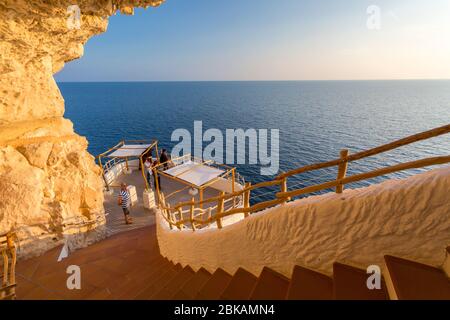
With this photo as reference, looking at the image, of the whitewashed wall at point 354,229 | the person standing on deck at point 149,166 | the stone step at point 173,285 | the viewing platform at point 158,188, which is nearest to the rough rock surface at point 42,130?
the viewing platform at point 158,188

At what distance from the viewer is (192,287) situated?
4383mm

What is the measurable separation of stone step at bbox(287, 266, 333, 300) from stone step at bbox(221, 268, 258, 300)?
2.62 feet

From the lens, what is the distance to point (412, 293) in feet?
6.95

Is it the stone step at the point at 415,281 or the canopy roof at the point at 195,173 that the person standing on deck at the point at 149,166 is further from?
A: the stone step at the point at 415,281

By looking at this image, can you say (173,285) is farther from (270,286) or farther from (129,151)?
(129,151)

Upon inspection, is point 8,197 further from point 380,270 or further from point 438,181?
point 438,181

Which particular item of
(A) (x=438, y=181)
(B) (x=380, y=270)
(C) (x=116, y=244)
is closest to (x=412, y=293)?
(B) (x=380, y=270)

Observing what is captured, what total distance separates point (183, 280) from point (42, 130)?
7.15m

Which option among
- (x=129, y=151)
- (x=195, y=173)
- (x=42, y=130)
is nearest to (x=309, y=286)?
(x=195, y=173)

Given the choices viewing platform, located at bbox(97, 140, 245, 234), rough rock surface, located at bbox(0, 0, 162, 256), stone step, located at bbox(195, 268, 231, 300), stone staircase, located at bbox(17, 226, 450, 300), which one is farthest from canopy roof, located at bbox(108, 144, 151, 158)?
stone step, located at bbox(195, 268, 231, 300)

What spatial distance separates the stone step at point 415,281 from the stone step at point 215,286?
243 centimetres

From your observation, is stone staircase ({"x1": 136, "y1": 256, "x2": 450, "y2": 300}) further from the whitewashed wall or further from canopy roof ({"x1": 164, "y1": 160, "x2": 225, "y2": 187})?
canopy roof ({"x1": 164, "y1": 160, "x2": 225, "y2": 187})

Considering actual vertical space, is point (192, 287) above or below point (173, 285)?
above

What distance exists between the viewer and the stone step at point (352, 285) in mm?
2381
